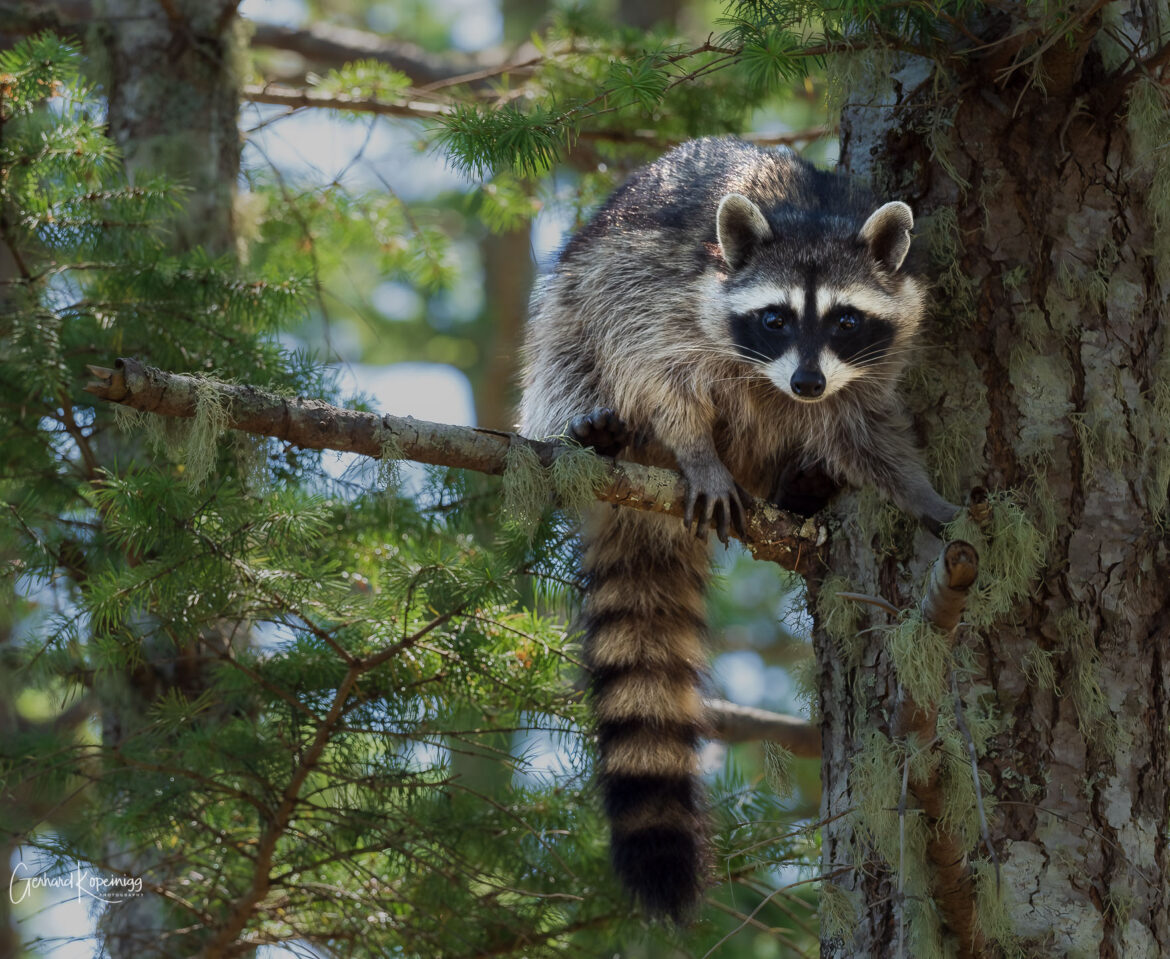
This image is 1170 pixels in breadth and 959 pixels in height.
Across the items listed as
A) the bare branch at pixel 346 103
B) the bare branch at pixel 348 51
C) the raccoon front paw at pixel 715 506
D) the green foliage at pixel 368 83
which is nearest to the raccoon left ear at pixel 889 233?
the raccoon front paw at pixel 715 506

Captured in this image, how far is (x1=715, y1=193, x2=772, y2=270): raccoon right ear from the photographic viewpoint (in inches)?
135

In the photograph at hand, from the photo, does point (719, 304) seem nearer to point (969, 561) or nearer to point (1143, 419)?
point (1143, 419)

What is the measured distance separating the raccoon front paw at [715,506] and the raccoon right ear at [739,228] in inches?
27.0

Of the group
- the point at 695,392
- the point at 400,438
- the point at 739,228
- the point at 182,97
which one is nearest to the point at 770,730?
the point at 695,392

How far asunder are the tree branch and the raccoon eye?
53 cm

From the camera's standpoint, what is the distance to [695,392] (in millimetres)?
3537

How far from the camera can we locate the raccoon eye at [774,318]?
3.42 metres

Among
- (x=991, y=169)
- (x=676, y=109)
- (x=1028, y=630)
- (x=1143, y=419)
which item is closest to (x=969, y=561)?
(x=1028, y=630)

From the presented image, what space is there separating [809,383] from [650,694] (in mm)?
940

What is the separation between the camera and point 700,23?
955 centimetres

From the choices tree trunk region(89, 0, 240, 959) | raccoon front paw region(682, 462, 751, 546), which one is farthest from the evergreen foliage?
tree trunk region(89, 0, 240, 959)

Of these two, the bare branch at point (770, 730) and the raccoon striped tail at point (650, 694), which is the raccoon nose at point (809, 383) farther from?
the bare branch at point (770, 730)

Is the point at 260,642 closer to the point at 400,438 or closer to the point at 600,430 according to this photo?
the point at 600,430

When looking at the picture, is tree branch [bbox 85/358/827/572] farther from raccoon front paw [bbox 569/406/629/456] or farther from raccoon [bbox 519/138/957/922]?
raccoon front paw [bbox 569/406/629/456]
